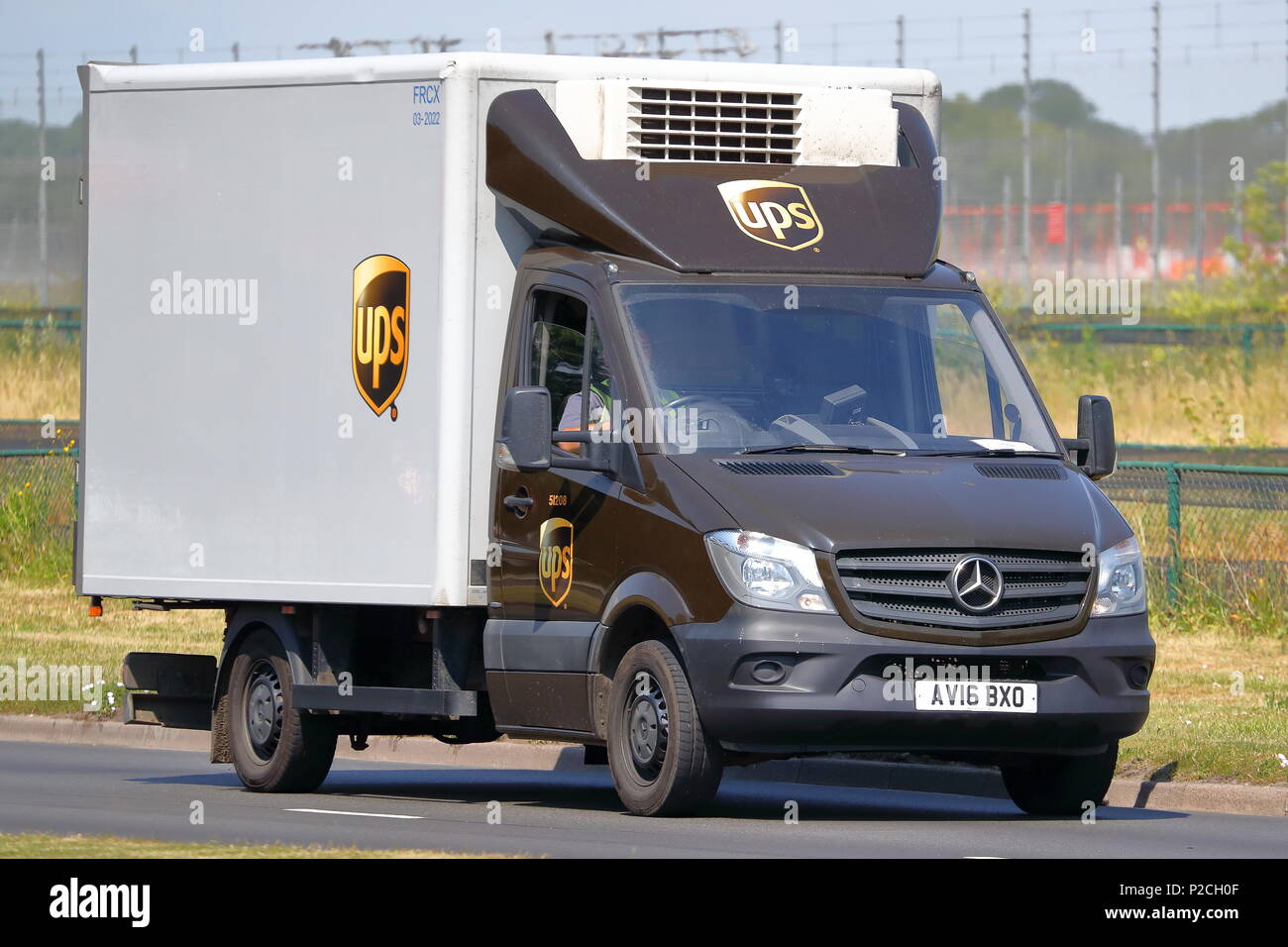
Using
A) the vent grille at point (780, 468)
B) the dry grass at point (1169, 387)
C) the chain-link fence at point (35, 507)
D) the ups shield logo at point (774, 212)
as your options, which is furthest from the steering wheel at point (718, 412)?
the dry grass at point (1169, 387)

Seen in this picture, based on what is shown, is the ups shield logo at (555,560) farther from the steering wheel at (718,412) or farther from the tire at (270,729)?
the tire at (270,729)

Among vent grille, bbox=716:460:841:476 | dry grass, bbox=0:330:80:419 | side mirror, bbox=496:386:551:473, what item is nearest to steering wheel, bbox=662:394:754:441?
vent grille, bbox=716:460:841:476

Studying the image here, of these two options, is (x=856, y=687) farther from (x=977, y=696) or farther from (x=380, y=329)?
(x=380, y=329)

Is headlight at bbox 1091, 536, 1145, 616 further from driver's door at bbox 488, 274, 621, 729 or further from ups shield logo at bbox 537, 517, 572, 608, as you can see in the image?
ups shield logo at bbox 537, 517, 572, 608

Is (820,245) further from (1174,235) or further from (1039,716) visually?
(1174,235)

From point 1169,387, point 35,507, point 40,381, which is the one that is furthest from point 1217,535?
point 40,381

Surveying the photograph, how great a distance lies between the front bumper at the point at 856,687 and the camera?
11.1 metres

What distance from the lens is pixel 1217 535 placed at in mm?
20484

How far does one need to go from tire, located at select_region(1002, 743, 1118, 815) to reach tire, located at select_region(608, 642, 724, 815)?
1.88 meters

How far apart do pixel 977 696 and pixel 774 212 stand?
106 inches

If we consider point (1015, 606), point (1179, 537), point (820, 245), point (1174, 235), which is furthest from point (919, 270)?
point (1174, 235)

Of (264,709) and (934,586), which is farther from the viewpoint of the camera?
(264,709)

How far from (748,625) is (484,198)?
2.93 meters

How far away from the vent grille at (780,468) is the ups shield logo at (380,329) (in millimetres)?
2161
